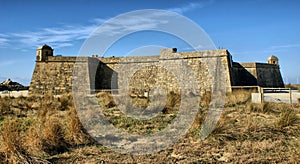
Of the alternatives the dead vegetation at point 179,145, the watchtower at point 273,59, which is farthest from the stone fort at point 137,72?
the dead vegetation at point 179,145

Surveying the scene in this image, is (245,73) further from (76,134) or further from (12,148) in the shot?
(12,148)

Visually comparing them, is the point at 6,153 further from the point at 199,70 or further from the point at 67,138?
the point at 199,70

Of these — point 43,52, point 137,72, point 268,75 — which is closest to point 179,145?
point 137,72

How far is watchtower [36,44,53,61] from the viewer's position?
58.1 ft

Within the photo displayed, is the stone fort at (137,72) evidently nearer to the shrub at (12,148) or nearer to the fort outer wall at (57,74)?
the fort outer wall at (57,74)

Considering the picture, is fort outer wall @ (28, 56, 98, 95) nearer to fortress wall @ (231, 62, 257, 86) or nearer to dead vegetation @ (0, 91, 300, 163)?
fortress wall @ (231, 62, 257, 86)

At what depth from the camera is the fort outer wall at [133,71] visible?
52.1 feet

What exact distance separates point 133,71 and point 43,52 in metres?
6.88

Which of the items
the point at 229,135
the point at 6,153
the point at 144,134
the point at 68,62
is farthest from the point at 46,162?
the point at 68,62

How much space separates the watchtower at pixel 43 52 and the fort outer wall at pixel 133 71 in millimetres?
310

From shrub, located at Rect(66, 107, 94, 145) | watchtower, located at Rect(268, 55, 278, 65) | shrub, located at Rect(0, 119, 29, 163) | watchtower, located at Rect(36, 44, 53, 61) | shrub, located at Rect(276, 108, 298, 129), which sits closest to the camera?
shrub, located at Rect(0, 119, 29, 163)

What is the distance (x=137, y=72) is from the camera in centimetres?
1836

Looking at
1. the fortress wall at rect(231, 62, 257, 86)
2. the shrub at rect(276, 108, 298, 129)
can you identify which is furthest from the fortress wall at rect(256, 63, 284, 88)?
the shrub at rect(276, 108, 298, 129)

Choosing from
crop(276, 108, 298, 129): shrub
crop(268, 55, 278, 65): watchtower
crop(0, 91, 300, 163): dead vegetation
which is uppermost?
crop(268, 55, 278, 65): watchtower
